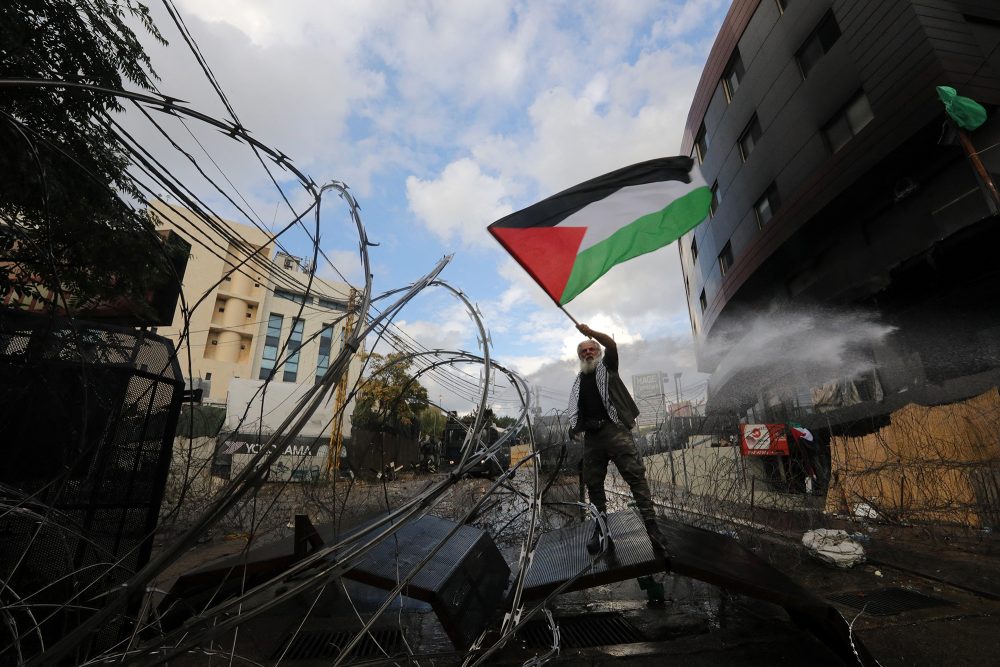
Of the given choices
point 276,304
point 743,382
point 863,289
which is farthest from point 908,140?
point 276,304

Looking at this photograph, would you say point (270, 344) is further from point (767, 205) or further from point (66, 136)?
point (66, 136)

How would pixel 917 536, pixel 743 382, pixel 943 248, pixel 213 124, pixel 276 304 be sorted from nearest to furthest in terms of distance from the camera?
pixel 213 124, pixel 917 536, pixel 943 248, pixel 743 382, pixel 276 304

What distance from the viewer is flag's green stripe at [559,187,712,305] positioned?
17.8ft

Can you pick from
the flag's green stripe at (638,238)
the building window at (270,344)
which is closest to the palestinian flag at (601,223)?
the flag's green stripe at (638,238)

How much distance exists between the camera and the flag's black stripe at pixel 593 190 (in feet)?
18.1

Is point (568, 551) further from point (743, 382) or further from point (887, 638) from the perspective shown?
point (743, 382)

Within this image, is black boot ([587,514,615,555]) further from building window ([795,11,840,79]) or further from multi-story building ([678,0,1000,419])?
building window ([795,11,840,79])

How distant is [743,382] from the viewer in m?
23.7

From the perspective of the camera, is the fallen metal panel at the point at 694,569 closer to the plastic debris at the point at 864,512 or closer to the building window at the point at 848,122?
the plastic debris at the point at 864,512

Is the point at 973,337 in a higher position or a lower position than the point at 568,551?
higher

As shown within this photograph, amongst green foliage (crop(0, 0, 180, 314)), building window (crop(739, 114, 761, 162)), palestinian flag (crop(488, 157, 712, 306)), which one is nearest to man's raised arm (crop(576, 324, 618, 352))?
palestinian flag (crop(488, 157, 712, 306))

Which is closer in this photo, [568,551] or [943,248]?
[568,551]

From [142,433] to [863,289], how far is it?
16.6 meters

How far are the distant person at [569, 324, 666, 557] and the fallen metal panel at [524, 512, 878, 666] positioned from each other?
384 mm
